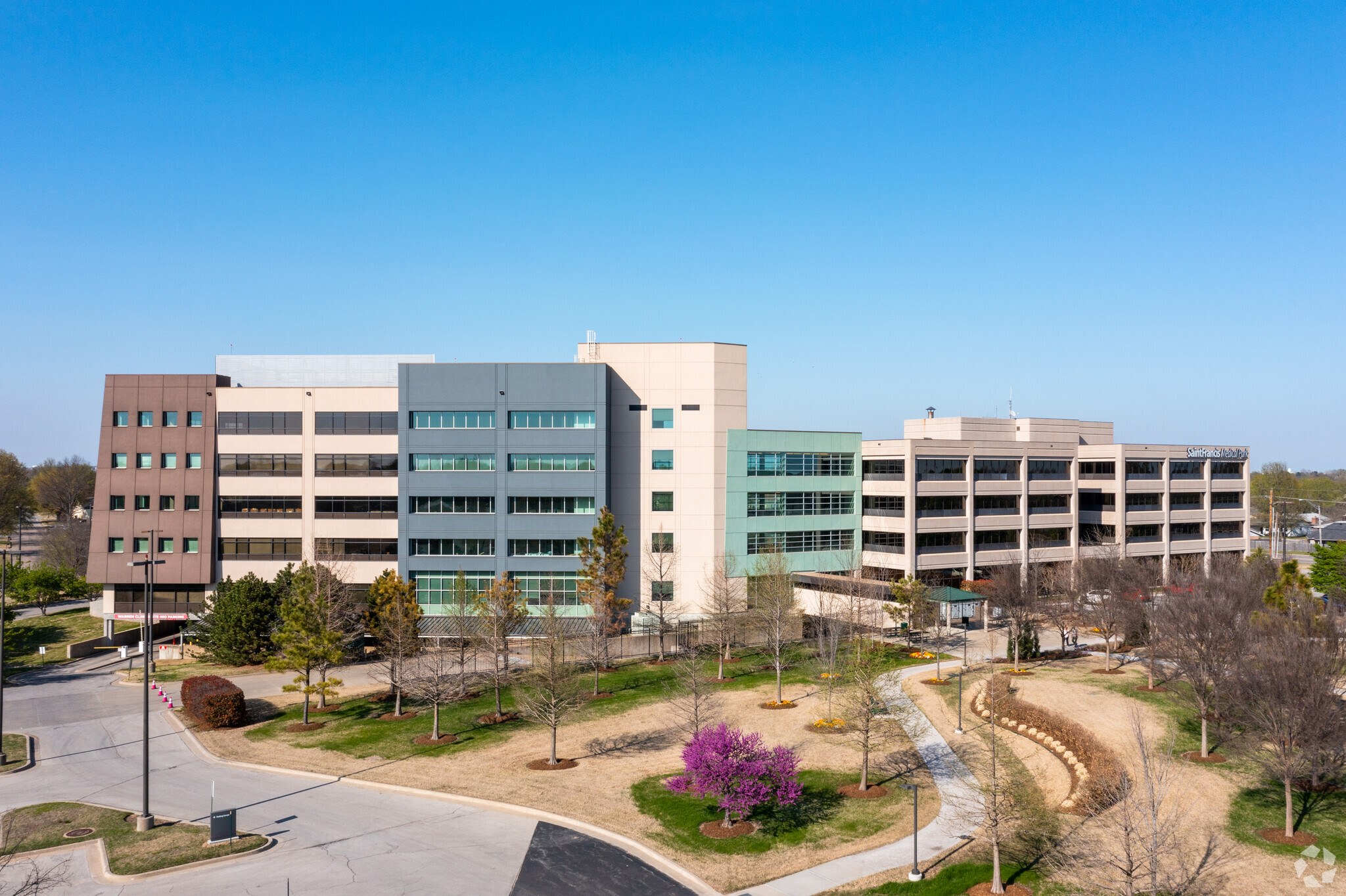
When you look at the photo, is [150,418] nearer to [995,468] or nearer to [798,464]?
[798,464]

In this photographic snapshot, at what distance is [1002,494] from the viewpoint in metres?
76.6

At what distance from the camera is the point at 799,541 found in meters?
69.8

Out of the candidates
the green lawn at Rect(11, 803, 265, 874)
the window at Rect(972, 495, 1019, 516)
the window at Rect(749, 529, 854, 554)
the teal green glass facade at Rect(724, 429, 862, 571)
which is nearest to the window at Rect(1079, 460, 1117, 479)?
the window at Rect(972, 495, 1019, 516)

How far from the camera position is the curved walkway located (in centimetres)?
2388

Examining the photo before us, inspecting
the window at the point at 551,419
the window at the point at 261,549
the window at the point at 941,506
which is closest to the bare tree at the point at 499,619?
the window at the point at 551,419

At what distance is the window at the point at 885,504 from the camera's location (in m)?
71.2

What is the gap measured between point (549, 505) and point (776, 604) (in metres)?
21.2

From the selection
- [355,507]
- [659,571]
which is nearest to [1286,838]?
[659,571]

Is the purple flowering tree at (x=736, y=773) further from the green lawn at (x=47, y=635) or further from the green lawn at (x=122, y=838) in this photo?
the green lawn at (x=47, y=635)

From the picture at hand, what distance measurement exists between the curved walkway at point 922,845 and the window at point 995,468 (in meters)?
43.0

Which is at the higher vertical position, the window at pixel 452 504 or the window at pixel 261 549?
the window at pixel 452 504

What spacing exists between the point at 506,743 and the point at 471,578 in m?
25.6

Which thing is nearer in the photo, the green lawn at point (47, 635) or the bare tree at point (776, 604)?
the bare tree at point (776, 604)

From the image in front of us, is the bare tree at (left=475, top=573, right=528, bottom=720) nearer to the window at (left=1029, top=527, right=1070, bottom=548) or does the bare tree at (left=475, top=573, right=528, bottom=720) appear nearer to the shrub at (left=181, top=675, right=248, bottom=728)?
the shrub at (left=181, top=675, right=248, bottom=728)
